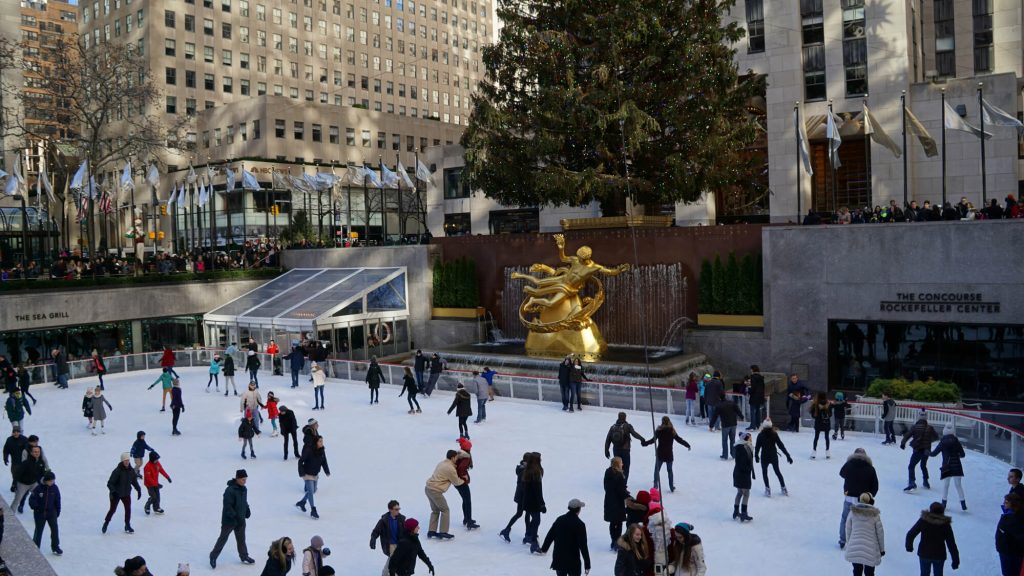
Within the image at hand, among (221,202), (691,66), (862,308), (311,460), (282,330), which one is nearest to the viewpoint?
(311,460)

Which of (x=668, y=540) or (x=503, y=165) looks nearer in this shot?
(x=668, y=540)

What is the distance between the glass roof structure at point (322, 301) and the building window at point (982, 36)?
107ft

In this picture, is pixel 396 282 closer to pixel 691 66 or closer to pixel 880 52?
pixel 691 66

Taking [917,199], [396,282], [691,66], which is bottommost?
[396,282]

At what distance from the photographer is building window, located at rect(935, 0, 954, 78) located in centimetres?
4562

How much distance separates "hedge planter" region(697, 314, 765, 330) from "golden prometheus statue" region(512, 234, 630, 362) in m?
3.29

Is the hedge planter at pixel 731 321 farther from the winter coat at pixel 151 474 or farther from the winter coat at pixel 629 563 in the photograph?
the winter coat at pixel 629 563

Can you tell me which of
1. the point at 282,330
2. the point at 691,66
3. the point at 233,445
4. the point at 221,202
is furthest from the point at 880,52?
the point at 221,202

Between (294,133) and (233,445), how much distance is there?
5603cm

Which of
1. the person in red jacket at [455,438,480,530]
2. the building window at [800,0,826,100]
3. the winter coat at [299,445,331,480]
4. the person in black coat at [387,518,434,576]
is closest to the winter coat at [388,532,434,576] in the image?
the person in black coat at [387,518,434,576]

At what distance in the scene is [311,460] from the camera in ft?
45.6

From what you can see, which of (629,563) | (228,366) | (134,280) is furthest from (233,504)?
Result: (134,280)

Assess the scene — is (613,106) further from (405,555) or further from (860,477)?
(405,555)

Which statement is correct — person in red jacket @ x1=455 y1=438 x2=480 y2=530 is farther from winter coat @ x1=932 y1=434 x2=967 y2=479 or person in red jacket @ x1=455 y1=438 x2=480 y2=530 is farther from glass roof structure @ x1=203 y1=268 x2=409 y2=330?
glass roof structure @ x1=203 y1=268 x2=409 y2=330
